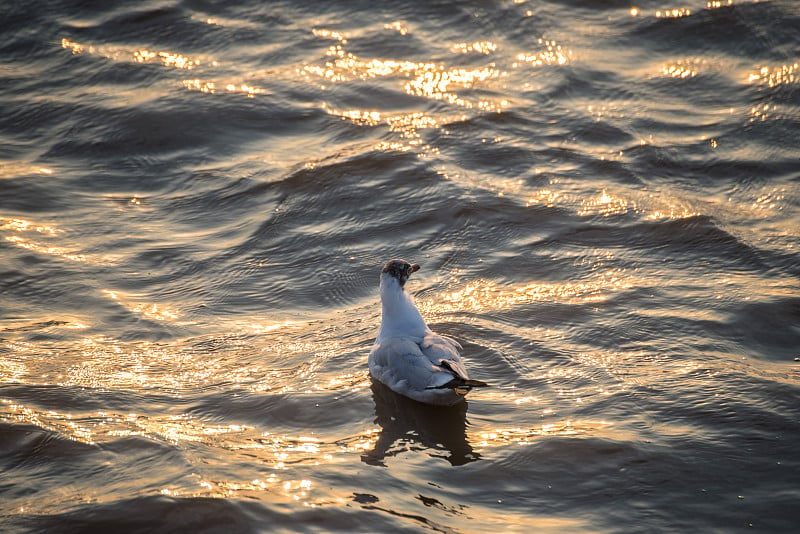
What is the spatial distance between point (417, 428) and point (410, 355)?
0.45 m

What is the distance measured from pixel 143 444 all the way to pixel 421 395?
1564 millimetres

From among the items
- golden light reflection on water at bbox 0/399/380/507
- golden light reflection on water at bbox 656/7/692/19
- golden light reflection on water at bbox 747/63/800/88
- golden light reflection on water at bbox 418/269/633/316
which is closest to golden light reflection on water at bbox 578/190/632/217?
golden light reflection on water at bbox 418/269/633/316

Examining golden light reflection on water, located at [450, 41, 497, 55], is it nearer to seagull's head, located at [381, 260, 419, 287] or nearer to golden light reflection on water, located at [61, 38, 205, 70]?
golden light reflection on water, located at [61, 38, 205, 70]

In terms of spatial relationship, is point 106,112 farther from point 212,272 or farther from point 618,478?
point 618,478

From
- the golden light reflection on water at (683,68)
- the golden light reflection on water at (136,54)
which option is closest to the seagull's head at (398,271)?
the golden light reflection on water at (683,68)

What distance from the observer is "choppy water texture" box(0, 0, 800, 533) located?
14.7 feet

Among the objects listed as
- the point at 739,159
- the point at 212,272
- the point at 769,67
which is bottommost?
the point at 212,272

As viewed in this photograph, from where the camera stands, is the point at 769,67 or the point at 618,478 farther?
the point at 769,67

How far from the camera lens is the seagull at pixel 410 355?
510 centimetres

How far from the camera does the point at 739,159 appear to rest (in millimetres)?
7914

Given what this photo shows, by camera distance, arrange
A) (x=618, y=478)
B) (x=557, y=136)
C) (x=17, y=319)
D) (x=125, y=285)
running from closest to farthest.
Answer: (x=618, y=478), (x=17, y=319), (x=125, y=285), (x=557, y=136)

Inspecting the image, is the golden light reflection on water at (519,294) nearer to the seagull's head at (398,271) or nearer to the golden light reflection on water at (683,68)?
the seagull's head at (398,271)

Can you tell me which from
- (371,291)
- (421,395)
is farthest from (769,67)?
(421,395)

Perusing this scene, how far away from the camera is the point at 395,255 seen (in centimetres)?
697
